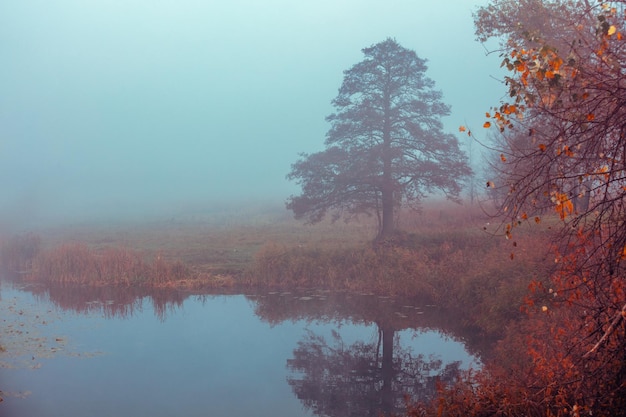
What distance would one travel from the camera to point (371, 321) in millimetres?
17969

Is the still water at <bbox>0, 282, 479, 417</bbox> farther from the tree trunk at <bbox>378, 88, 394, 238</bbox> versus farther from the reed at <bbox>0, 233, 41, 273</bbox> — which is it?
the reed at <bbox>0, 233, 41, 273</bbox>

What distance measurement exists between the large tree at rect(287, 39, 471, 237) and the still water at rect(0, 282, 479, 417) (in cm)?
614

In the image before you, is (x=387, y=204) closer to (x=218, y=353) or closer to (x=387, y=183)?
(x=387, y=183)

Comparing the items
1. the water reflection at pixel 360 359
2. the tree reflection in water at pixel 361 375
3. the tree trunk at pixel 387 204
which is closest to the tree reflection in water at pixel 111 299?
the water reflection at pixel 360 359

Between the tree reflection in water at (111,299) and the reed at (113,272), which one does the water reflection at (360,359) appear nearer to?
the tree reflection in water at (111,299)

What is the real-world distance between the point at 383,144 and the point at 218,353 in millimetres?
13428

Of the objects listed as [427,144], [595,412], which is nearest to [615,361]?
[595,412]

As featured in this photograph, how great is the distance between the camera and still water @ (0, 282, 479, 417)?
11.7 metres

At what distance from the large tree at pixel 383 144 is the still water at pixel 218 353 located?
6.14 m

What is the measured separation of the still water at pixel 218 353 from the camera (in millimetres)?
11656

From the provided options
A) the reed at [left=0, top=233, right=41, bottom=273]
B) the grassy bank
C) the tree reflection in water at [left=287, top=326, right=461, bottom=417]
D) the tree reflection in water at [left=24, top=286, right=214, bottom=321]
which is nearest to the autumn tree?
the tree reflection in water at [left=287, top=326, right=461, bottom=417]

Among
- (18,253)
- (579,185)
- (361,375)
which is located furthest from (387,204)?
(579,185)

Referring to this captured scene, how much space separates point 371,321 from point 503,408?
1125 centimetres

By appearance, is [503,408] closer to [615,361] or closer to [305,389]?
[615,361]
